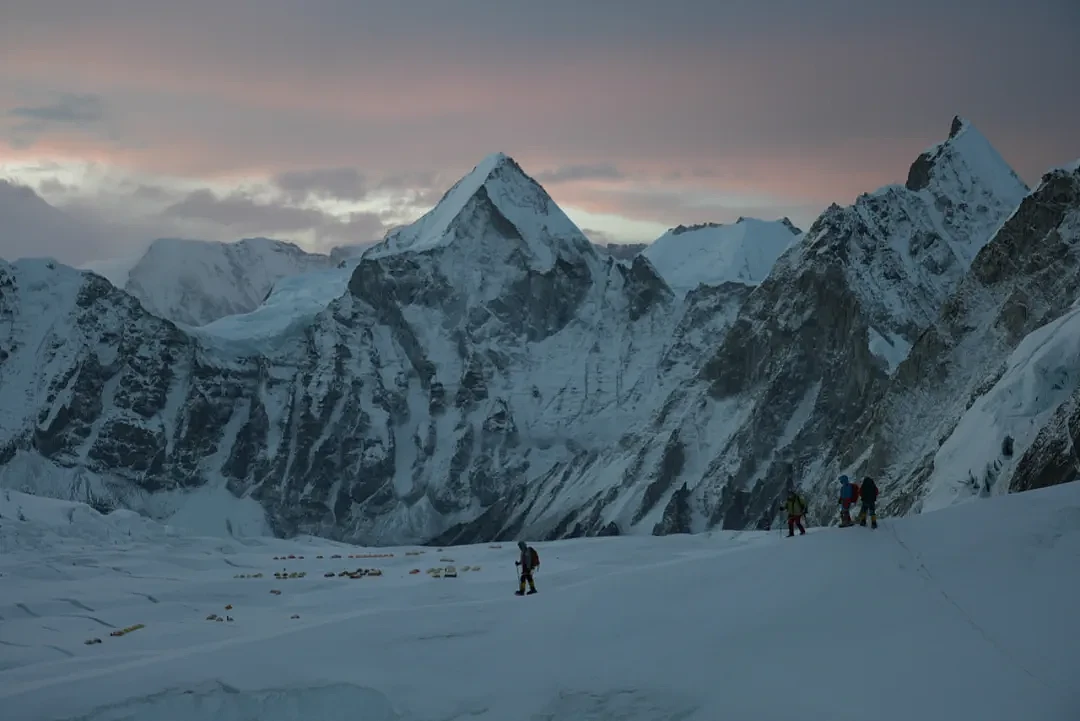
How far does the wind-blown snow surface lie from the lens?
78.5 ft

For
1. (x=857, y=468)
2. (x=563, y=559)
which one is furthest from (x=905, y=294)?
(x=563, y=559)

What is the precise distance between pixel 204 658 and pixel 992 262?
3777 inches

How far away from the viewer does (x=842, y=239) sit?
187500 millimetres

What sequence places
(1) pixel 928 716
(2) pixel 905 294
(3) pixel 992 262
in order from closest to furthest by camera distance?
1. (1) pixel 928 716
2. (3) pixel 992 262
3. (2) pixel 905 294

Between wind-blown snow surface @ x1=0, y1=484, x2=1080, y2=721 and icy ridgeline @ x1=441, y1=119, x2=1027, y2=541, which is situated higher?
icy ridgeline @ x1=441, y1=119, x2=1027, y2=541

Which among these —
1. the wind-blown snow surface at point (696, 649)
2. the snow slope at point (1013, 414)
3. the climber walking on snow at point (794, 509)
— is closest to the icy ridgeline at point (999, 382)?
the snow slope at point (1013, 414)

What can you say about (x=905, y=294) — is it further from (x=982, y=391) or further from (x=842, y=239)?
(x=982, y=391)

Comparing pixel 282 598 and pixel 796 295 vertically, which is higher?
pixel 796 295

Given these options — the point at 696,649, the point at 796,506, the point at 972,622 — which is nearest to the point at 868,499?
the point at 796,506

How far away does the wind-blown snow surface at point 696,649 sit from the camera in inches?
942

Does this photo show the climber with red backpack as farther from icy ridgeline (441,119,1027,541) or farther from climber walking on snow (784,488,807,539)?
icy ridgeline (441,119,1027,541)

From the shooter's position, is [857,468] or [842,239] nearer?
[857,468]

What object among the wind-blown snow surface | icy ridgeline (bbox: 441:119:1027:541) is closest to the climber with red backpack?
the wind-blown snow surface

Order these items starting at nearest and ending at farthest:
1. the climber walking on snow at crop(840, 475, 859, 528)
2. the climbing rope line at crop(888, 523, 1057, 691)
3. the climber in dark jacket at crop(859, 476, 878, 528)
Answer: the climbing rope line at crop(888, 523, 1057, 691) → the climber in dark jacket at crop(859, 476, 878, 528) → the climber walking on snow at crop(840, 475, 859, 528)
